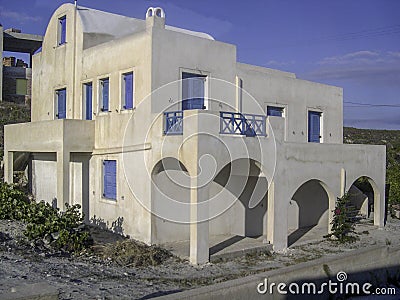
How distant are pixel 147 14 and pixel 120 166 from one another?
458cm

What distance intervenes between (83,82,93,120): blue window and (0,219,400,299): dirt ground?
4.00 m

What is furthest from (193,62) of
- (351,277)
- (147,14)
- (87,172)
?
(351,277)

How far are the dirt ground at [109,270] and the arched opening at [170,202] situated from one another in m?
1.32

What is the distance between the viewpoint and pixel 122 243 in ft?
39.8

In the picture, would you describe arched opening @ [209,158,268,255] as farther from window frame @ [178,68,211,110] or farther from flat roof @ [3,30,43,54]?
flat roof @ [3,30,43,54]

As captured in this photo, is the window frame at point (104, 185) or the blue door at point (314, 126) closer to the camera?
the window frame at point (104, 185)

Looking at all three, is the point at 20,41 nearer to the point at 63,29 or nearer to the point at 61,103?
the point at 63,29

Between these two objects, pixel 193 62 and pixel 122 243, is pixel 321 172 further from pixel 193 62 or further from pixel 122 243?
pixel 122 243

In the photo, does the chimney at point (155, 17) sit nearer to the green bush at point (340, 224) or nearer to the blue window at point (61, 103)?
the blue window at point (61, 103)

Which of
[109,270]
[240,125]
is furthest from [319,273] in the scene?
[240,125]

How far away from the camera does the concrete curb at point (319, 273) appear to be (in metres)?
7.07

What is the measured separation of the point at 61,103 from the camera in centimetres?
1723

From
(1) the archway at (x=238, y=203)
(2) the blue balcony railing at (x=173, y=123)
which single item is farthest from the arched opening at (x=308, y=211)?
(2) the blue balcony railing at (x=173, y=123)

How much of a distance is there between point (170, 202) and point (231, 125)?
2.98 meters
